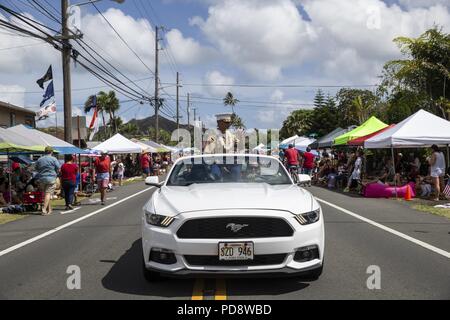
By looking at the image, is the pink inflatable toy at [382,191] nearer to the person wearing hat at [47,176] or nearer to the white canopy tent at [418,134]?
the white canopy tent at [418,134]

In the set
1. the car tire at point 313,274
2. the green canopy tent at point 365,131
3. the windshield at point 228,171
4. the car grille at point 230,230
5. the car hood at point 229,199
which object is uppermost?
the green canopy tent at point 365,131

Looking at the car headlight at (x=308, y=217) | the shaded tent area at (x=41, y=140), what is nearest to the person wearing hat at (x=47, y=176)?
the shaded tent area at (x=41, y=140)

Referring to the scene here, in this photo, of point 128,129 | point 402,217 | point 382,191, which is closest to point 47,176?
point 402,217

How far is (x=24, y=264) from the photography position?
7.07 meters

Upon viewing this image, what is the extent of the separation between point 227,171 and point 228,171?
0.05 ft

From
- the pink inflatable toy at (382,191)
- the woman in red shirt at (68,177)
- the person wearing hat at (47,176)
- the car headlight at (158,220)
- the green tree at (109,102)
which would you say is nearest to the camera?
the car headlight at (158,220)

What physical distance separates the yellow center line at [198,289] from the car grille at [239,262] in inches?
13.6

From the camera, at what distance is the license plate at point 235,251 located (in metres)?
5.04

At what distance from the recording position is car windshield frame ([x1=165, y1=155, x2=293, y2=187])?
22.5 ft

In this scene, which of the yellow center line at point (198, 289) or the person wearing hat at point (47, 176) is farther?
the person wearing hat at point (47, 176)

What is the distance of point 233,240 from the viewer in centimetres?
504

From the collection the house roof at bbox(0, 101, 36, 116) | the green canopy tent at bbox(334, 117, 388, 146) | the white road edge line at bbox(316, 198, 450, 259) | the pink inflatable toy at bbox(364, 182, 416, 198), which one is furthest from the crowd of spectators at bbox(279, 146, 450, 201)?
the house roof at bbox(0, 101, 36, 116)
